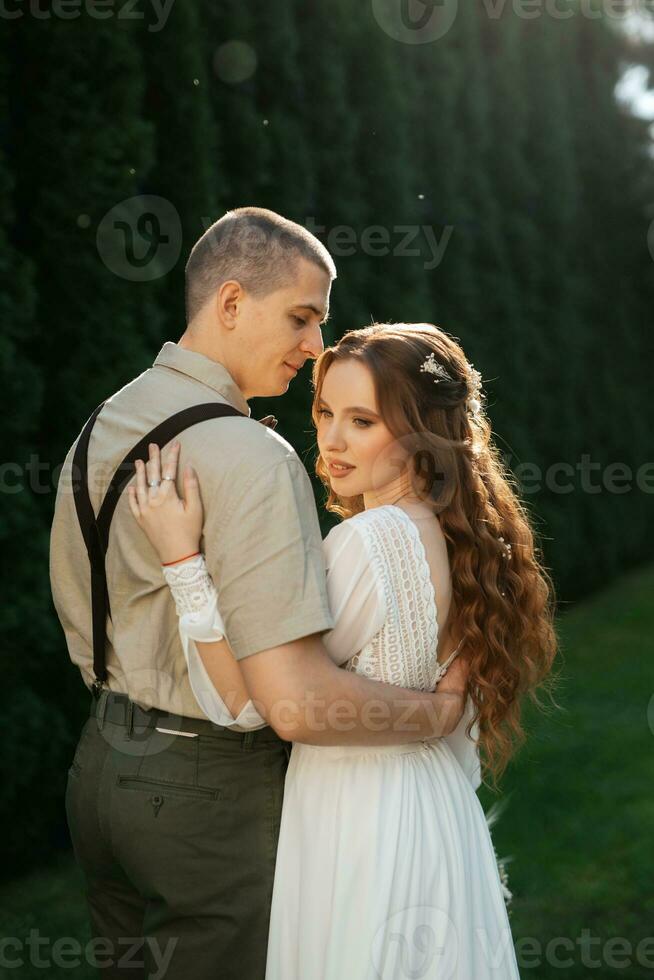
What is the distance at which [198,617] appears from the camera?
195 cm

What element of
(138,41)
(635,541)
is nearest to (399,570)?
(138,41)

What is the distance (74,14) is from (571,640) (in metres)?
5.65

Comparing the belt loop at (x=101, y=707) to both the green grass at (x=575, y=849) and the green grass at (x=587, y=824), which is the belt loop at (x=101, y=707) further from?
the green grass at (x=587, y=824)

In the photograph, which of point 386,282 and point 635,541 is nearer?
point 386,282

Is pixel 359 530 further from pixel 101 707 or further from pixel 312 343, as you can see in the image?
pixel 101 707

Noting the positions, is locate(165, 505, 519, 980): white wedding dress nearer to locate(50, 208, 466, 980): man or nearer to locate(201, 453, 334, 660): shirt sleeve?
locate(50, 208, 466, 980): man

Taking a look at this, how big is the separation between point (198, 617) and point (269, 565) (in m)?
0.17

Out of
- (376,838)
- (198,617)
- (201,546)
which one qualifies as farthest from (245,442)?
(376,838)

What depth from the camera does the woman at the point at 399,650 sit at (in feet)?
6.88

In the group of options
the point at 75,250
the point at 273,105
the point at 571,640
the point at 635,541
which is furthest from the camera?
the point at 635,541

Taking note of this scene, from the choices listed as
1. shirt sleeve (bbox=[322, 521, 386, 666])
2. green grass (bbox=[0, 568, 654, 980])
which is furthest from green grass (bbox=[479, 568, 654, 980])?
shirt sleeve (bbox=[322, 521, 386, 666])

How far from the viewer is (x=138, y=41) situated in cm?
439

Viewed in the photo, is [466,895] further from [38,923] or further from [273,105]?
[273,105]

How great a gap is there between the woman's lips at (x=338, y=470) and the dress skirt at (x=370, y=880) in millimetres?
619
